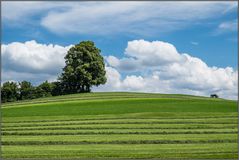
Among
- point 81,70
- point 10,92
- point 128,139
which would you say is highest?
point 81,70

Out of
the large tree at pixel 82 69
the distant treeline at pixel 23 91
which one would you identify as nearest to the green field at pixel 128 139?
the large tree at pixel 82 69

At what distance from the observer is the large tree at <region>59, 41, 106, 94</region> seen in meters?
80.9

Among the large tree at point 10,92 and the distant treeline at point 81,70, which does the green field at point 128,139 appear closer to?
the distant treeline at point 81,70

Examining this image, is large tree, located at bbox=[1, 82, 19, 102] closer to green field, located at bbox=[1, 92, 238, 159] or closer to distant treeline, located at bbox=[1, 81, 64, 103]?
distant treeline, located at bbox=[1, 81, 64, 103]

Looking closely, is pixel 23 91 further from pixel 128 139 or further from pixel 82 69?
pixel 128 139

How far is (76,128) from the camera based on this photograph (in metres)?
31.1

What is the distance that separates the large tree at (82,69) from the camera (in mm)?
80938

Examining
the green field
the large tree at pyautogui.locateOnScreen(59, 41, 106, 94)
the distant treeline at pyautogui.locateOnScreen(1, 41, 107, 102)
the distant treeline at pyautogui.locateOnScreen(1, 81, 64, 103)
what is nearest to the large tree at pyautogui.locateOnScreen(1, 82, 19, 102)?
the distant treeline at pyautogui.locateOnScreen(1, 81, 64, 103)

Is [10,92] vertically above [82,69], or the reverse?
[82,69]

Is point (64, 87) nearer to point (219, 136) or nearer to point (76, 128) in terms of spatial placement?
point (76, 128)

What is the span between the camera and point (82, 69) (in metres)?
80.6

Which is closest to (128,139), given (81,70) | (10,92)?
(81,70)

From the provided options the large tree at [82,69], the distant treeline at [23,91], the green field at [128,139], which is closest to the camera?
the green field at [128,139]

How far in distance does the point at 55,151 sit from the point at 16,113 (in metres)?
28.6
